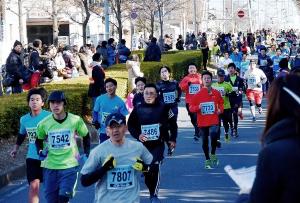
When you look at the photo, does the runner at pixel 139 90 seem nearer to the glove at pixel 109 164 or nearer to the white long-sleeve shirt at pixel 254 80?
the glove at pixel 109 164

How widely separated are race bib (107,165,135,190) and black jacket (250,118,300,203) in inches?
121

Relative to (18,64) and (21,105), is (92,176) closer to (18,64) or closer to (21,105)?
(21,105)

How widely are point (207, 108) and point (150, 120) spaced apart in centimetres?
282

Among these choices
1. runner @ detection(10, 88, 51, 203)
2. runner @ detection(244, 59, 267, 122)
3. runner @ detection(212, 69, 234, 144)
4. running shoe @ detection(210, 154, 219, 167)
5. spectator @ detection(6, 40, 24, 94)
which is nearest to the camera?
runner @ detection(10, 88, 51, 203)

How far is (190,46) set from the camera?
48.4 meters

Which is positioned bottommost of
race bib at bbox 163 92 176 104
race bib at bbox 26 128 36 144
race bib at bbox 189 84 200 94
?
race bib at bbox 26 128 36 144

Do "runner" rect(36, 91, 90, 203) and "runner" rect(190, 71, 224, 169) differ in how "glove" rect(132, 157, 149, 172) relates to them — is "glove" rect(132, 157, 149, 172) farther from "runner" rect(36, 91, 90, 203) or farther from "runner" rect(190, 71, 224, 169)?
"runner" rect(190, 71, 224, 169)

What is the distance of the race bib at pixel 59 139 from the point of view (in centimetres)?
750

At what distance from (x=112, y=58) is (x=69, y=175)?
20546mm

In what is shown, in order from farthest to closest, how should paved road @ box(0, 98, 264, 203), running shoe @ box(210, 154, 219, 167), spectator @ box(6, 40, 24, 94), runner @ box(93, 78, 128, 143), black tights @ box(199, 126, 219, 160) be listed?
spectator @ box(6, 40, 24, 94)
running shoe @ box(210, 154, 219, 167)
black tights @ box(199, 126, 219, 160)
runner @ box(93, 78, 128, 143)
paved road @ box(0, 98, 264, 203)

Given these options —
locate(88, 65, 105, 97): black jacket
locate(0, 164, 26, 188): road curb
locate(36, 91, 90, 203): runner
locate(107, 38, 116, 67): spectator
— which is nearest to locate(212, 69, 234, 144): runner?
locate(88, 65, 105, 97): black jacket

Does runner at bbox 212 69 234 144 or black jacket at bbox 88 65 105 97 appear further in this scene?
black jacket at bbox 88 65 105 97

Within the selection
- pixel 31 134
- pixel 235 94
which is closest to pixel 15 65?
pixel 235 94

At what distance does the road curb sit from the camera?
10.4 m
